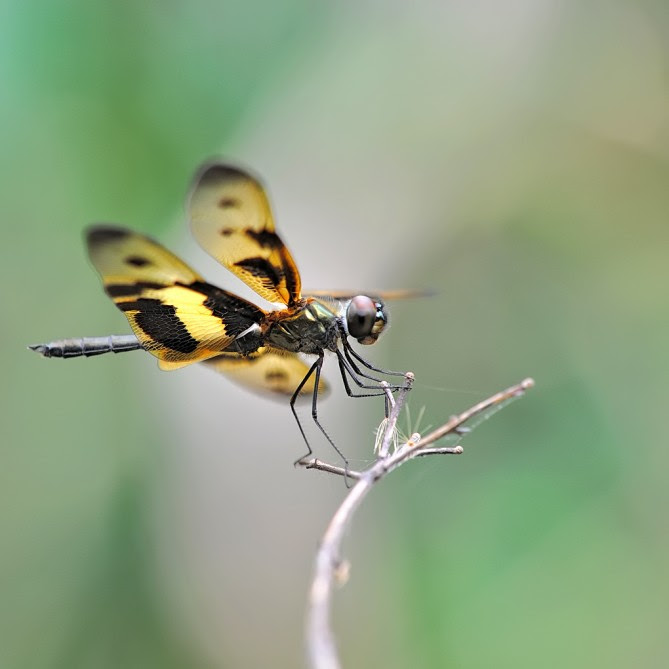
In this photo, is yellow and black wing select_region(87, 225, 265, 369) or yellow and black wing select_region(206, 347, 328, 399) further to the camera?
yellow and black wing select_region(206, 347, 328, 399)

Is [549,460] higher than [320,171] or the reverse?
the reverse

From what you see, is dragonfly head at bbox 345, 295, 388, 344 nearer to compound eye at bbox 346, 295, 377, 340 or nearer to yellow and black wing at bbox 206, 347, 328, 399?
compound eye at bbox 346, 295, 377, 340

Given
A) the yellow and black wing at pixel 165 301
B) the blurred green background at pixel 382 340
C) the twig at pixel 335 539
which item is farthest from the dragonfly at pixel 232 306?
the blurred green background at pixel 382 340

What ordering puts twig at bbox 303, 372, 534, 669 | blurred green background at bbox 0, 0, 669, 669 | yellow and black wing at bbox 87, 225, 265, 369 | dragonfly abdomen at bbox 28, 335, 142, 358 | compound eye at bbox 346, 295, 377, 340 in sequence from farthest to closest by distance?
blurred green background at bbox 0, 0, 669, 669
dragonfly abdomen at bbox 28, 335, 142, 358
compound eye at bbox 346, 295, 377, 340
yellow and black wing at bbox 87, 225, 265, 369
twig at bbox 303, 372, 534, 669

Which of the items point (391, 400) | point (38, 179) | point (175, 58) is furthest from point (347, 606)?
point (175, 58)

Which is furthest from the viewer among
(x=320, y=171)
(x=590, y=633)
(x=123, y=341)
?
(x=320, y=171)

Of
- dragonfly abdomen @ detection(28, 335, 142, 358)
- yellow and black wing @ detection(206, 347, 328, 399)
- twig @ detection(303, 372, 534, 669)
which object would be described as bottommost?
dragonfly abdomen @ detection(28, 335, 142, 358)

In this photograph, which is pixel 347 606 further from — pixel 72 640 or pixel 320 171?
pixel 320 171

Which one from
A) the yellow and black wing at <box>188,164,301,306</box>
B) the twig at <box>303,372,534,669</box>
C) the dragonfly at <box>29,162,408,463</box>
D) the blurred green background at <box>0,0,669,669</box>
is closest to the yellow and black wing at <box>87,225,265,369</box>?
the dragonfly at <box>29,162,408,463</box>

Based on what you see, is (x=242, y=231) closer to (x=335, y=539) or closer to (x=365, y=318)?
(x=365, y=318)
